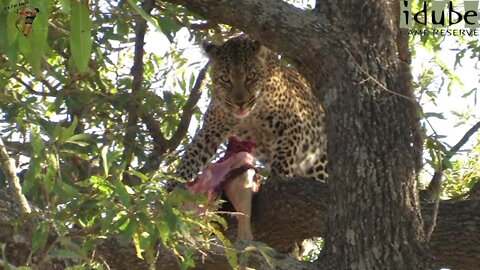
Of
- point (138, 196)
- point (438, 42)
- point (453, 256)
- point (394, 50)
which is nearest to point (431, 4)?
point (438, 42)

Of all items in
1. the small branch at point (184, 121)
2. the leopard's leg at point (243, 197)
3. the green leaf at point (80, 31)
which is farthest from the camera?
the small branch at point (184, 121)

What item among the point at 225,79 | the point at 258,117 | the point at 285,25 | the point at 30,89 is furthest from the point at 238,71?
the point at 285,25

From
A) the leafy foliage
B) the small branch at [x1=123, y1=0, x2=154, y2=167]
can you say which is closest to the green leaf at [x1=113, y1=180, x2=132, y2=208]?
the leafy foliage

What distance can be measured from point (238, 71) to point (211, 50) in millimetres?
251

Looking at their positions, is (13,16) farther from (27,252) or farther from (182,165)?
(182,165)

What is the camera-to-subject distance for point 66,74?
6215 mm

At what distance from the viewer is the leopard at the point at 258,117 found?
736 cm

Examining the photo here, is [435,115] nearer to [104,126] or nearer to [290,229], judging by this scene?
[290,229]

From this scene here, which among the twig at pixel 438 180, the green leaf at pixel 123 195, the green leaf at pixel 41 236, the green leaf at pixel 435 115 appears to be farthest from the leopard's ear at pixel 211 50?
the green leaf at pixel 41 236

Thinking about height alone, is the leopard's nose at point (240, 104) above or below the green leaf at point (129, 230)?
above

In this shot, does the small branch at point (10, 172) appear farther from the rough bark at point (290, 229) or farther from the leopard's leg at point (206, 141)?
the leopard's leg at point (206, 141)

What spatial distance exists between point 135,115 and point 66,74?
0.47m

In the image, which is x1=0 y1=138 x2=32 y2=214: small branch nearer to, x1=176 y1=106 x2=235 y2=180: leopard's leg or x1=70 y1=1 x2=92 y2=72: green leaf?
x1=70 y1=1 x2=92 y2=72: green leaf

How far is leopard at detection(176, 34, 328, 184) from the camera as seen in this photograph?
24.1ft
